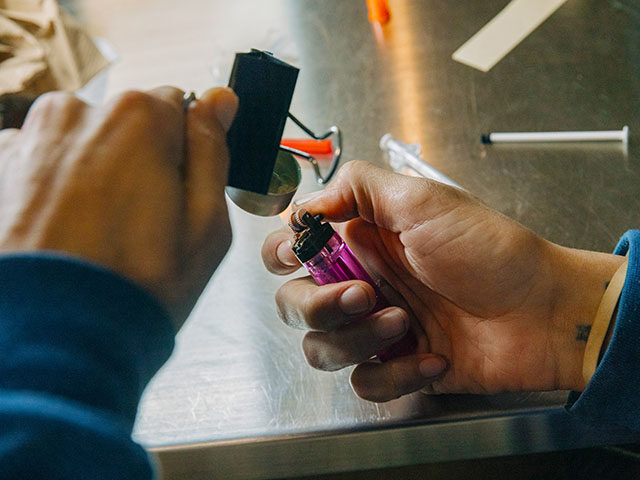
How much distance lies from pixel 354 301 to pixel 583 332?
254mm

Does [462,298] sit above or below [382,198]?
below

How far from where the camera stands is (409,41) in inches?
42.2

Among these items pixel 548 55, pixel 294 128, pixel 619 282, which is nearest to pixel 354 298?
pixel 619 282

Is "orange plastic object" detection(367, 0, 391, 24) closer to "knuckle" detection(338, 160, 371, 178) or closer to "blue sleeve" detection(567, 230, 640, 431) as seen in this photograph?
"knuckle" detection(338, 160, 371, 178)

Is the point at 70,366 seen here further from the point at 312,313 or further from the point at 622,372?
the point at 622,372

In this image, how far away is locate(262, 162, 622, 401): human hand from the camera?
630 millimetres

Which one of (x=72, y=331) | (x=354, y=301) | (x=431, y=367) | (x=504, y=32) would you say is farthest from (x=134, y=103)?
(x=504, y=32)

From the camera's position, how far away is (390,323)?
61 centimetres

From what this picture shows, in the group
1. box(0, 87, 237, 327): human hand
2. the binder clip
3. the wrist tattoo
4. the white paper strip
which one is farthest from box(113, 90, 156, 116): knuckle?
the white paper strip

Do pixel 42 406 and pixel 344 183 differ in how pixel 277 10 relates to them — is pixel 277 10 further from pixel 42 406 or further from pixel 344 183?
pixel 42 406

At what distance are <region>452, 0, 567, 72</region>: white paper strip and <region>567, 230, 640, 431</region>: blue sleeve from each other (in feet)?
1.61

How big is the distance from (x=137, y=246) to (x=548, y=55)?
820 mm

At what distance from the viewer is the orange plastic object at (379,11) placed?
1111 mm

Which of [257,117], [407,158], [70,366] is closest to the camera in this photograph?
[70,366]
